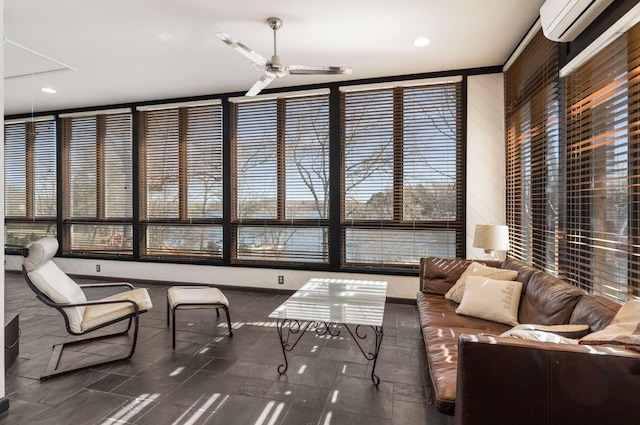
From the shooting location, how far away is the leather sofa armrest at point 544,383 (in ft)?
4.24

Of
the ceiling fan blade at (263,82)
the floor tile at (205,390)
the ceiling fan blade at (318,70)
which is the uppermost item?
the ceiling fan blade at (263,82)

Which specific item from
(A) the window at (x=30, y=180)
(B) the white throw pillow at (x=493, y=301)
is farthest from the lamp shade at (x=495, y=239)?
(A) the window at (x=30, y=180)

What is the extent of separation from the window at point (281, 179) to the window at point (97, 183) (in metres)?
2.13

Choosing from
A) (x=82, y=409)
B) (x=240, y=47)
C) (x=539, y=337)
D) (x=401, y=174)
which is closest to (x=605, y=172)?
(x=539, y=337)

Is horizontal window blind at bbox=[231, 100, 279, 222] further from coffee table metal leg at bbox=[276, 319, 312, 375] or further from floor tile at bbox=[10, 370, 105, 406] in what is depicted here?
floor tile at bbox=[10, 370, 105, 406]

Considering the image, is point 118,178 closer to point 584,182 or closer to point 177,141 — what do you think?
point 177,141

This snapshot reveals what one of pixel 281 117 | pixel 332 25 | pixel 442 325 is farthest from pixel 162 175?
pixel 442 325

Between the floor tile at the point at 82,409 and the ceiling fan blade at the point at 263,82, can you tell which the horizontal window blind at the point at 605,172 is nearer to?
the ceiling fan blade at the point at 263,82

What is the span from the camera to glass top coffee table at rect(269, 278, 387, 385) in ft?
8.72

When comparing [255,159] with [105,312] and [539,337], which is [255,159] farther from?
[539,337]

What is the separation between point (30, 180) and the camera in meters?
6.67

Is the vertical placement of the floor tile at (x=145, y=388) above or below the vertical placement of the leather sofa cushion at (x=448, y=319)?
below

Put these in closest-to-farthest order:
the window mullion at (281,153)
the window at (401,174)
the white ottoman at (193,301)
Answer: the white ottoman at (193,301) → the window at (401,174) → the window mullion at (281,153)

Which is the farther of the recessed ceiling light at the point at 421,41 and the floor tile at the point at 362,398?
the recessed ceiling light at the point at 421,41
